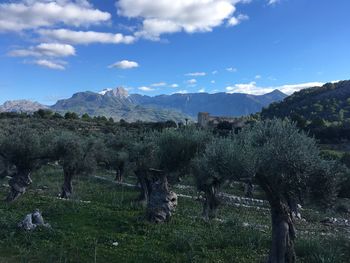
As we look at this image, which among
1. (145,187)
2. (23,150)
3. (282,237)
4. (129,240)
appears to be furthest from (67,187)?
(282,237)

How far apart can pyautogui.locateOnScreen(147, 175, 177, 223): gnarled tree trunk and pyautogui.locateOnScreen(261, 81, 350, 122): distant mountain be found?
98246mm

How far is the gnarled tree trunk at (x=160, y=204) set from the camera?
22188mm

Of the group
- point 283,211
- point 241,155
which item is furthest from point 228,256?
point 241,155

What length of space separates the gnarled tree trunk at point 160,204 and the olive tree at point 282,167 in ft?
27.8

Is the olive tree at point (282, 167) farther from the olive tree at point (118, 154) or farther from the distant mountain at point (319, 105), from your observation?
the distant mountain at point (319, 105)

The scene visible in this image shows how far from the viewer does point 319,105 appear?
137750mm

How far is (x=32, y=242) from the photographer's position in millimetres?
16906

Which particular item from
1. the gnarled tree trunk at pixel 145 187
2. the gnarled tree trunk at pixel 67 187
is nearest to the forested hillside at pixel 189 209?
the gnarled tree trunk at pixel 145 187

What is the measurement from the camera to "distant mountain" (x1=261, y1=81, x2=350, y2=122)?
127 m

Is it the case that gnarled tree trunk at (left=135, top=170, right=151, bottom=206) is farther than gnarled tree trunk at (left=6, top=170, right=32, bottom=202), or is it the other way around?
gnarled tree trunk at (left=135, top=170, right=151, bottom=206)

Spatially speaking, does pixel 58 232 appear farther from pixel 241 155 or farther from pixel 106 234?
pixel 241 155

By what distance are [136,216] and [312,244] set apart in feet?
Answer: 32.4

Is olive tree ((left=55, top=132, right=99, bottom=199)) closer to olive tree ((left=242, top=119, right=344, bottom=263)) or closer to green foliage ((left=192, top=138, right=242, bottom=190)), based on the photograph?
green foliage ((left=192, top=138, right=242, bottom=190))

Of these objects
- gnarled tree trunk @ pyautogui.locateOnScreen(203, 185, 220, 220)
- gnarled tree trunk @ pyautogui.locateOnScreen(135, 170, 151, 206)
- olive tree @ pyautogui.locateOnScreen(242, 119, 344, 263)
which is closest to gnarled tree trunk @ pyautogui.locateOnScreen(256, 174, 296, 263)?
olive tree @ pyautogui.locateOnScreen(242, 119, 344, 263)
